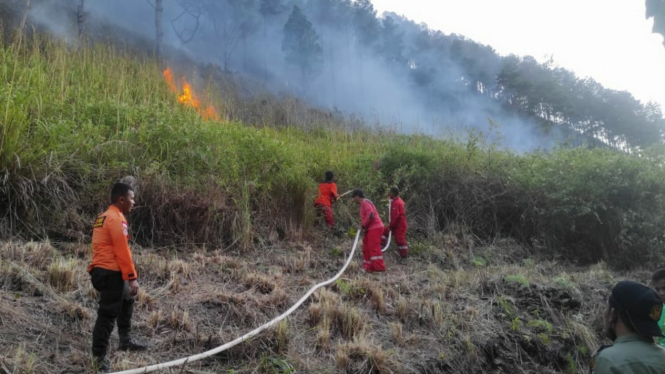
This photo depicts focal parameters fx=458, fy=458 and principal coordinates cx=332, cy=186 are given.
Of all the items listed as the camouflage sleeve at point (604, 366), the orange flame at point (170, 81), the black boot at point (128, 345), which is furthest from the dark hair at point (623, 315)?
the orange flame at point (170, 81)

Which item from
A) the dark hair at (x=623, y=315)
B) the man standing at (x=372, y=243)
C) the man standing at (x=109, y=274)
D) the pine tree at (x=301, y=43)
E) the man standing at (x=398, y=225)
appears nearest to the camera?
the dark hair at (x=623, y=315)

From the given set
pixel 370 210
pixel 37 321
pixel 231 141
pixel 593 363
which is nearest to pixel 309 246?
pixel 370 210

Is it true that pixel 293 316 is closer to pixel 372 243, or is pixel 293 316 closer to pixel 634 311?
pixel 372 243

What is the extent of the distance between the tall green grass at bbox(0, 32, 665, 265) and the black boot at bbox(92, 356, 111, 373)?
9.80ft

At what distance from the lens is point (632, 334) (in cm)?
231

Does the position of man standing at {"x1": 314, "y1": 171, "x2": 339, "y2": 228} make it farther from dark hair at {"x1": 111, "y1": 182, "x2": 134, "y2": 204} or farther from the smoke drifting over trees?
the smoke drifting over trees

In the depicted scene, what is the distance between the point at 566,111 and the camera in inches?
1314

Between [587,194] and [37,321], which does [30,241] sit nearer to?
[37,321]

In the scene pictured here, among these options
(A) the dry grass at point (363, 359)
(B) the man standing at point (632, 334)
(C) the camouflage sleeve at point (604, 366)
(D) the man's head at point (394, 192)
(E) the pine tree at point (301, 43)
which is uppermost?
(E) the pine tree at point (301, 43)

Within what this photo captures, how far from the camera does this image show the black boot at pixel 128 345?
3.72 metres

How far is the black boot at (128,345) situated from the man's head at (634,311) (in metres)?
3.38

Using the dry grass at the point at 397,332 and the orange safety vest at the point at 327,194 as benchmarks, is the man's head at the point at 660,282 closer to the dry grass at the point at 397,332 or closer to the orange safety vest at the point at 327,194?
the dry grass at the point at 397,332

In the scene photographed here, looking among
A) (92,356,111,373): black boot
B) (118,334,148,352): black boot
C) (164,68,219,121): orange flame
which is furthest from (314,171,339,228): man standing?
(92,356,111,373): black boot

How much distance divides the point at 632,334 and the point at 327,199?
7333 mm
